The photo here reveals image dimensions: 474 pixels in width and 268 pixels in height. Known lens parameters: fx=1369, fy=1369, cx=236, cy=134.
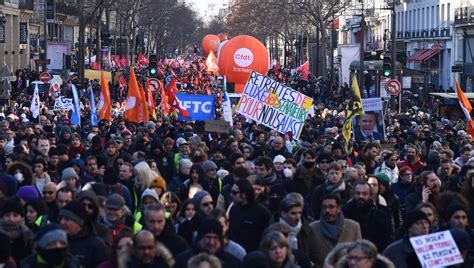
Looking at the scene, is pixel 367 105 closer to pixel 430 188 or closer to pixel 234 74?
pixel 430 188

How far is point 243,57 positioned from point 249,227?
34962mm

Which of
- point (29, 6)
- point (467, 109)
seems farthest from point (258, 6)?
point (467, 109)

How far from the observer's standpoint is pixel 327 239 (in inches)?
402

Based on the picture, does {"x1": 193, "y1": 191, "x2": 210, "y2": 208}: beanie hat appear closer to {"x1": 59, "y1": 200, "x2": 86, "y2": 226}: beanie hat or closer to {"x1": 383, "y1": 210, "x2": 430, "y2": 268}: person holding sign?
{"x1": 59, "y1": 200, "x2": 86, "y2": 226}: beanie hat

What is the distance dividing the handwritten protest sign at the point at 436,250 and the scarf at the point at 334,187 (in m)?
4.56

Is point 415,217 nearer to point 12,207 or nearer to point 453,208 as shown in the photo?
point 453,208

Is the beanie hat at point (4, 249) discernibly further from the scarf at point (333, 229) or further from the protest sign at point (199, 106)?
the protest sign at point (199, 106)

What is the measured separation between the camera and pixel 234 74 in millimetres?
45562

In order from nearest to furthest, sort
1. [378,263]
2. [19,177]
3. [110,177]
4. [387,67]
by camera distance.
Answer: [378,263] → [110,177] → [19,177] → [387,67]

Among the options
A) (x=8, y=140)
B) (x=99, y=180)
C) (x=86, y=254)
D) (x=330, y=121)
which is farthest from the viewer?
(x=330, y=121)

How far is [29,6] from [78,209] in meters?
70.4

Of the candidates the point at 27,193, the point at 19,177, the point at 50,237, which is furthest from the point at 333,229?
the point at 19,177

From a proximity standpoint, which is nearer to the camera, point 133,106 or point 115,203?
point 115,203

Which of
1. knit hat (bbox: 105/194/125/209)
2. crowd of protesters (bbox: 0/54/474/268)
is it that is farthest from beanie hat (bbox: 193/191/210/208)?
knit hat (bbox: 105/194/125/209)
